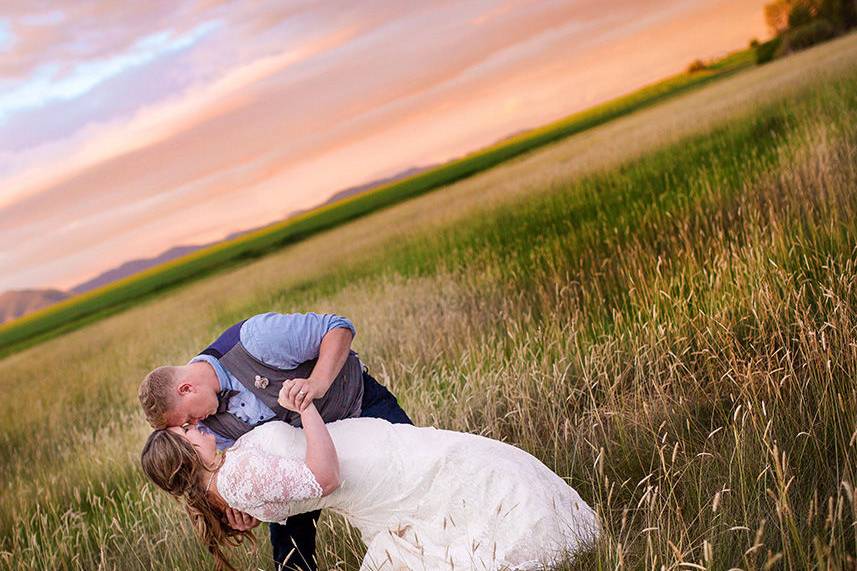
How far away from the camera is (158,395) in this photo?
2.79m

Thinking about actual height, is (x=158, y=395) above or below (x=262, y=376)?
above

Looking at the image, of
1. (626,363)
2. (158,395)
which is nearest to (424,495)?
(158,395)

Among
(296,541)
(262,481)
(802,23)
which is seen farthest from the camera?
(802,23)

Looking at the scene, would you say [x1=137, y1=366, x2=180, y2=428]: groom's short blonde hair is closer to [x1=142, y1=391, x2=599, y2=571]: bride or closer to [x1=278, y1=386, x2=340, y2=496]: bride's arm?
[x1=142, y1=391, x2=599, y2=571]: bride

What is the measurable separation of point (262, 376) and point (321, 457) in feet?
1.99

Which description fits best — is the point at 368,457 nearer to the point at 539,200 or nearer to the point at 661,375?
the point at 661,375

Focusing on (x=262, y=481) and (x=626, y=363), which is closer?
(x=262, y=481)

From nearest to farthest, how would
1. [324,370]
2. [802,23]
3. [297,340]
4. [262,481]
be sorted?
[262,481] → [324,370] → [297,340] → [802,23]

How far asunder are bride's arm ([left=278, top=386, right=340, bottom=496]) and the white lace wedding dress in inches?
1.3

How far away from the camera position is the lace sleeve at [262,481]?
8.62 feet

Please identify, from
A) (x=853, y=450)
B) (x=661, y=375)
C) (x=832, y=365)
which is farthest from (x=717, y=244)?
(x=853, y=450)

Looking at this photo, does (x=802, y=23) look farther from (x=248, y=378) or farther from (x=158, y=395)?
(x=158, y=395)

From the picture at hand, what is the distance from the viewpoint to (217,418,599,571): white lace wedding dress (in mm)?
2660

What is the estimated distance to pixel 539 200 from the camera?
41.5 ft
